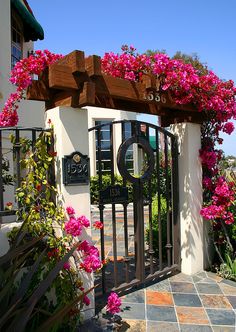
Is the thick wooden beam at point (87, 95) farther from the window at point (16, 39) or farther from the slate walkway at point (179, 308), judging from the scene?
the window at point (16, 39)

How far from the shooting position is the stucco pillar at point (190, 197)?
4.77m

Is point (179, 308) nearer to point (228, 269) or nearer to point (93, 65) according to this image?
point (228, 269)

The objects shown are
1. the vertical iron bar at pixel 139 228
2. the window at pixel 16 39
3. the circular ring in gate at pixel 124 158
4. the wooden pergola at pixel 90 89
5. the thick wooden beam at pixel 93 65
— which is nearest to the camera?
the wooden pergola at pixel 90 89

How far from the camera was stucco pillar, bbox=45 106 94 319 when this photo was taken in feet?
11.1

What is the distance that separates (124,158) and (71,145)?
0.95 meters

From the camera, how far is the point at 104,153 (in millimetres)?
14656

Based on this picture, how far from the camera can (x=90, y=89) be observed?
332cm

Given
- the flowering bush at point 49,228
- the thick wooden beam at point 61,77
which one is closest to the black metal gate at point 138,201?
the flowering bush at point 49,228

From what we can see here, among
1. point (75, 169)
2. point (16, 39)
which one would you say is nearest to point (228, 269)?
point (75, 169)

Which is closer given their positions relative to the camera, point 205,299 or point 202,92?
point 205,299

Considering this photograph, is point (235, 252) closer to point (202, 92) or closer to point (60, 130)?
point (202, 92)

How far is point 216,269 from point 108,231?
161 inches

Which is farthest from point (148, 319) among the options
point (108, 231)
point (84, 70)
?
point (108, 231)

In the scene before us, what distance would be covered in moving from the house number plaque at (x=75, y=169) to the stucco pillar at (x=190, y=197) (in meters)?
1.87
